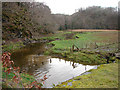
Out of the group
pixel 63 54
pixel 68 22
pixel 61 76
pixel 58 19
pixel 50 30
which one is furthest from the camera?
pixel 68 22

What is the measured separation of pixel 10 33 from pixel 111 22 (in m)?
55.4

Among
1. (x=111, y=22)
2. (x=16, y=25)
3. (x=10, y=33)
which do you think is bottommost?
(x=10, y=33)

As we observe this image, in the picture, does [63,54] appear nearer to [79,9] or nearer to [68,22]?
[68,22]

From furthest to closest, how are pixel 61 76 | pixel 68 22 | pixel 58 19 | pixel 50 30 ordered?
pixel 68 22 → pixel 58 19 → pixel 50 30 → pixel 61 76

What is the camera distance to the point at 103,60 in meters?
12.9

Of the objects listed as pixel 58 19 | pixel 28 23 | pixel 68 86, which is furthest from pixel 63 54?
pixel 58 19

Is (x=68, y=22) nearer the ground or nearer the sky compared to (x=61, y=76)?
nearer the sky

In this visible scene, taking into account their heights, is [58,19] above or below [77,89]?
above

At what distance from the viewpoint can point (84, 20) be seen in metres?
65.6

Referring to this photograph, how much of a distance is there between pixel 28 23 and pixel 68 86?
2292cm

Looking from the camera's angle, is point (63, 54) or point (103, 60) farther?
point (63, 54)

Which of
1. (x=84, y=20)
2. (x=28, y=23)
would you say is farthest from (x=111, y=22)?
(x=28, y=23)

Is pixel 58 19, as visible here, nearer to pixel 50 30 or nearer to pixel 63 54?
pixel 50 30

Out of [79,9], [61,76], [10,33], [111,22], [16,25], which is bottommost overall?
[61,76]
